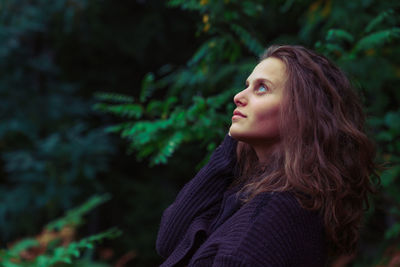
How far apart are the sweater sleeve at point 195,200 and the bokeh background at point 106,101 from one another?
1343 mm

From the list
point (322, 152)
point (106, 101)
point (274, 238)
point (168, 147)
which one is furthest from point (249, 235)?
point (106, 101)

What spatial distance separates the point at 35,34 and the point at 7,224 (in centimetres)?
278

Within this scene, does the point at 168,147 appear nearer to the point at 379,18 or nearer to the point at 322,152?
the point at 322,152

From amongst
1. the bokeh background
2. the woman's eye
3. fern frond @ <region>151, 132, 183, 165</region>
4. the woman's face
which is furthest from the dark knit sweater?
the bokeh background

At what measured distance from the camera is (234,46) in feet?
9.77

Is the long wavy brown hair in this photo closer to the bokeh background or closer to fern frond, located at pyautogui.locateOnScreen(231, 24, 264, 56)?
fern frond, located at pyautogui.locateOnScreen(231, 24, 264, 56)

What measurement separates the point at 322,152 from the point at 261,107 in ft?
0.80

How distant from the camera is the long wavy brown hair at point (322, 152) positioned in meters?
1.46

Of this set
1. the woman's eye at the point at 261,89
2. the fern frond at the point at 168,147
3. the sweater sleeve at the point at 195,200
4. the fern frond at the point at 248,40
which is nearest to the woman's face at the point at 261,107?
the woman's eye at the point at 261,89

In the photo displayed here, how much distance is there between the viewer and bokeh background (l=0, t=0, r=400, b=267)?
3803 millimetres

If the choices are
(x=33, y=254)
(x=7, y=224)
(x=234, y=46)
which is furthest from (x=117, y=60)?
(x=234, y=46)

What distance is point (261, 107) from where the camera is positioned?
62.7 inches

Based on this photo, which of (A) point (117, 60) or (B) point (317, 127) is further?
(A) point (117, 60)

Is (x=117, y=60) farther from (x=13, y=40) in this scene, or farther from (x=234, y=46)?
(x=234, y=46)
